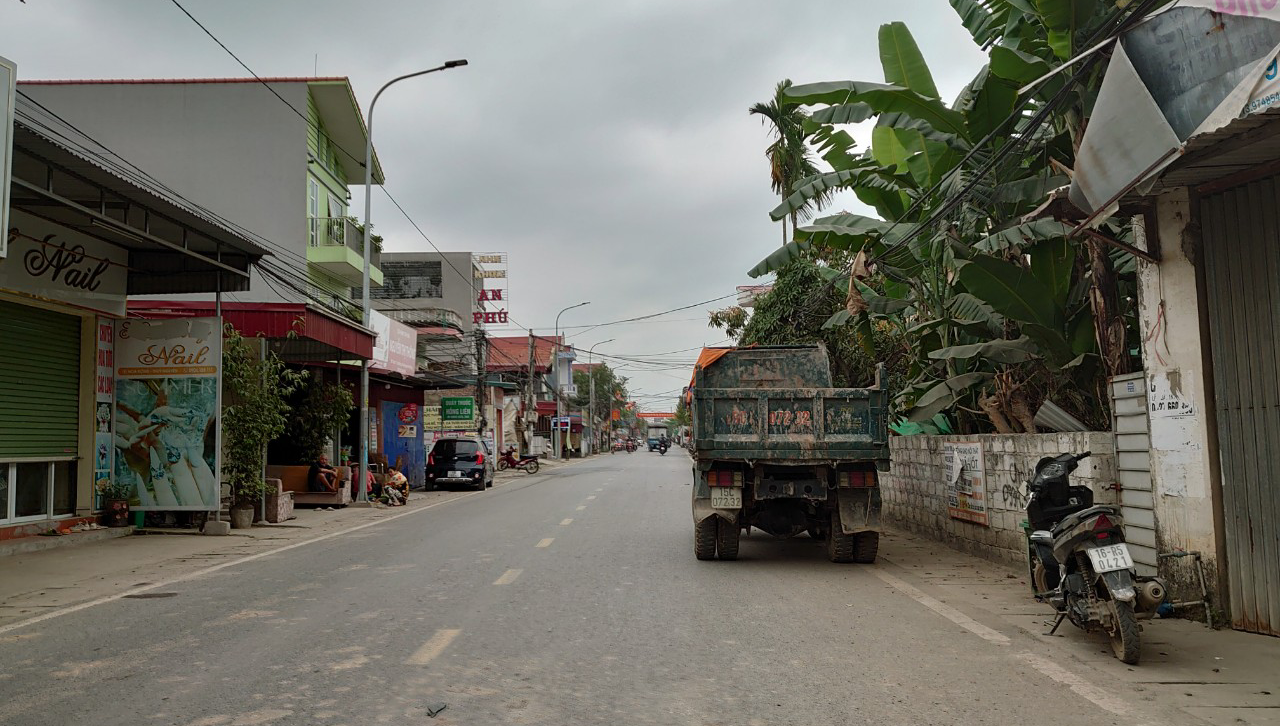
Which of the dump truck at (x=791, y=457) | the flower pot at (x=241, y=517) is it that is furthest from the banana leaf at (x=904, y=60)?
the flower pot at (x=241, y=517)

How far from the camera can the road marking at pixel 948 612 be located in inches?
280

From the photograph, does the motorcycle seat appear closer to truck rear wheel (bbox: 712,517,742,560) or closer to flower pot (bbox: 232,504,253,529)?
truck rear wheel (bbox: 712,517,742,560)

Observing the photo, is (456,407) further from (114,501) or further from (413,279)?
(413,279)

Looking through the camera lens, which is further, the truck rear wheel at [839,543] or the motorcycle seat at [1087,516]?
the truck rear wheel at [839,543]

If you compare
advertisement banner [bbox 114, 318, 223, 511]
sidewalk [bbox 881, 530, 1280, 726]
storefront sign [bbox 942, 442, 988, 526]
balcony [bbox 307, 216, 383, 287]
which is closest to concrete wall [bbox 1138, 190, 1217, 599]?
sidewalk [bbox 881, 530, 1280, 726]

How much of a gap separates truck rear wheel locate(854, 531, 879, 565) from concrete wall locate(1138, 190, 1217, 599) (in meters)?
3.79

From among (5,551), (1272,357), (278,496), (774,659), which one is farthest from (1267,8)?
(278,496)

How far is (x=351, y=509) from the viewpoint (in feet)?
70.7

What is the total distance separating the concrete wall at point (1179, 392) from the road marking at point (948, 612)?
5.41 ft

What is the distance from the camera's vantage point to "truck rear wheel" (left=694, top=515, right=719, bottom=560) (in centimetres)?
1135

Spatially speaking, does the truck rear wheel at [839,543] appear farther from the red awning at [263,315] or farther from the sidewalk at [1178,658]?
the red awning at [263,315]

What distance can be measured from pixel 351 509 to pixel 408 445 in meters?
14.2

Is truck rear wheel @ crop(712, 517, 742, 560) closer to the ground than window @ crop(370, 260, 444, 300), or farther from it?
closer to the ground

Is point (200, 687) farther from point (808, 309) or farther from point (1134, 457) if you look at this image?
point (808, 309)
